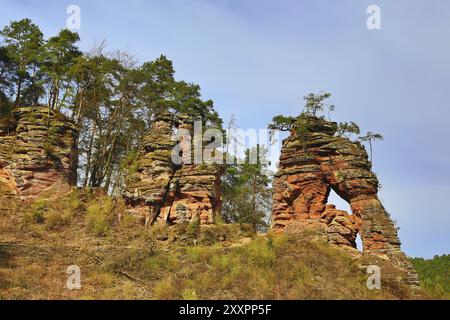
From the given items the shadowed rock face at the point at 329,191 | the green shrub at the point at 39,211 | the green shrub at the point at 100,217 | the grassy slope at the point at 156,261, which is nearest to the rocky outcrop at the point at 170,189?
the grassy slope at the point at 156,261

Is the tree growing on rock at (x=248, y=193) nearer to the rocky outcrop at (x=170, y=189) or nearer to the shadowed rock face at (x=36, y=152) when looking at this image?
the rocky outcrop at (x=170, y=189)

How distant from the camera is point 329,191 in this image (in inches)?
1087

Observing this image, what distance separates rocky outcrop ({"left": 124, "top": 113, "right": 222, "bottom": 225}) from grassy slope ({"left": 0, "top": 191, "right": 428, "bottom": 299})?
1.05 metres

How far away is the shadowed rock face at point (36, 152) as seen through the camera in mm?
28625

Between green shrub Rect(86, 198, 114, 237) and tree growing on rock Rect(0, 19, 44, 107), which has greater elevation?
tree growing on rock Rect(0, 19, 44, 107)

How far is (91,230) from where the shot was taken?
26.0 metres

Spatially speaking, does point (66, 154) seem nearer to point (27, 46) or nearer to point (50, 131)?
point (50, 131)

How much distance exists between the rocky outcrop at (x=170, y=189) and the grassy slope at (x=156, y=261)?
1.05 m

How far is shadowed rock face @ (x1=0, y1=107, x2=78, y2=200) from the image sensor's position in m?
28.6

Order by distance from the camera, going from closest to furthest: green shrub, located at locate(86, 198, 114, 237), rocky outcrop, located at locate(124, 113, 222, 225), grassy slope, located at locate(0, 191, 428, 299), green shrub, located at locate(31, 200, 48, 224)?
grassy slope, located at locate(0, 191, 428, 299) → green shrub, located at locate(86, 198, 114, 237) → green shrub, located at locate(31, 200, 48, 224) → rocky outcrop, located at locate(124, 113, 222, 225)

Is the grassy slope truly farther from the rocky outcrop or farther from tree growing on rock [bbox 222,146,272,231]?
tree growing on rock [bbox 222,146,272,231]

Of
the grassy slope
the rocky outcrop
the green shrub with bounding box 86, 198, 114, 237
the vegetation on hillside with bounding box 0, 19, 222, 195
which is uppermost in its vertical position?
the vegetation on hillside with bounding box 0, 19, 222, 195

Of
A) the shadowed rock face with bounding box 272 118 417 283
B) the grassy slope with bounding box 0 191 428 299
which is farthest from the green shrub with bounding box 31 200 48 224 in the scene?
the shadowed rock face with bounding box 272 118 417 283
